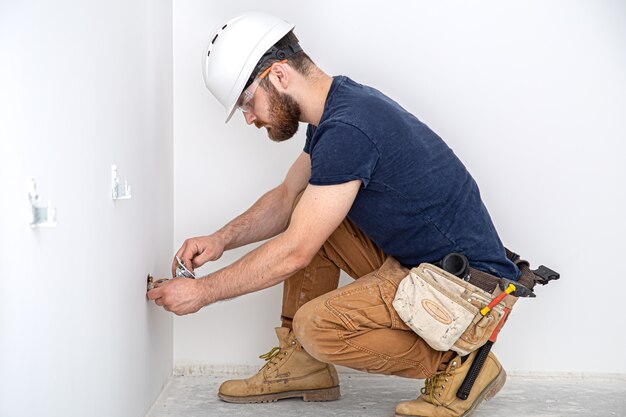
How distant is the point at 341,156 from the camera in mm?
2051

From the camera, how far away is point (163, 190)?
8.57 ft

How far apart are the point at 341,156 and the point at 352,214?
0.98ft

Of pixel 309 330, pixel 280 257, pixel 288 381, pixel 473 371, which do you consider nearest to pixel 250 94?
pixel 280 257

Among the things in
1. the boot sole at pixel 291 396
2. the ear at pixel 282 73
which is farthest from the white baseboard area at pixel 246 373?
the ear at pixel 282 73

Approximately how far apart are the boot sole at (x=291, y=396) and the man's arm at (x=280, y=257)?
492 millimetres

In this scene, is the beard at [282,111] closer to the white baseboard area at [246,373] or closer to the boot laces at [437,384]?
the boot laces at [437,384]

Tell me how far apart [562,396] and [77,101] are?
1910 mm

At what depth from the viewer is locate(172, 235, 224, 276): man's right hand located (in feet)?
7.63

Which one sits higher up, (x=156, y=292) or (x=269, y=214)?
(x=269, y=214)

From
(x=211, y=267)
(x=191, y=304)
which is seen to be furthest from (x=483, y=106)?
(x=191, y=304)

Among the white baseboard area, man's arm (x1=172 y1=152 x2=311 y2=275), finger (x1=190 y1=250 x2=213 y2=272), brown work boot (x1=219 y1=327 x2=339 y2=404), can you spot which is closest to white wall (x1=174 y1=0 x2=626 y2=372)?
the white baseboard area

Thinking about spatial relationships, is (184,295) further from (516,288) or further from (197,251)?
(516,288)

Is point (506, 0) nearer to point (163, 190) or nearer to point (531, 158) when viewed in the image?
point (531, 158)

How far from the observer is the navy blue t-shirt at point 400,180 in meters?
2.07
